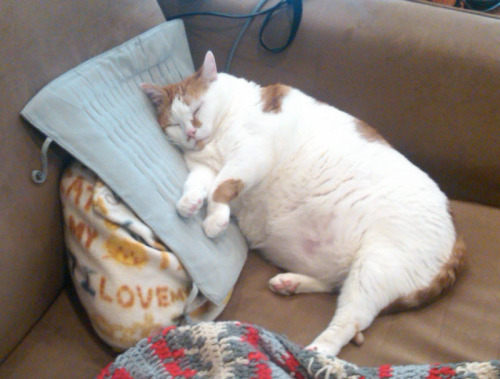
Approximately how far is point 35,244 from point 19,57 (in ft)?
1.49

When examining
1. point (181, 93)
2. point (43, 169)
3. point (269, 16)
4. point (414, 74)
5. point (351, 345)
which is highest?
point (269, 16)

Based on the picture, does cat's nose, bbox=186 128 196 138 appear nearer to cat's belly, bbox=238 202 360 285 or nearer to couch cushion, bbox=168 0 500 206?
cat's belly, bbox=238 202 360 285

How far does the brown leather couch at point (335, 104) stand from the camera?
0.98m

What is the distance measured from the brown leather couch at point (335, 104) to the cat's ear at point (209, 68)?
9.9 inches

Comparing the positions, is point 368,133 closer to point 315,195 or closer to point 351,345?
point 315,195

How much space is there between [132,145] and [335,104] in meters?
0.78

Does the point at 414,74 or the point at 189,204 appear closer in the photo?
the point at 189,204

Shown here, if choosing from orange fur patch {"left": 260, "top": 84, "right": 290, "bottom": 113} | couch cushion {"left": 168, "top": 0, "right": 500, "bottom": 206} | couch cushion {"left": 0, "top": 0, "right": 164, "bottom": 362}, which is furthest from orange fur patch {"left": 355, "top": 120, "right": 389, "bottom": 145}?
couch cushion {"left": 0, "top": 0, "right": 164, "bottom": 362}

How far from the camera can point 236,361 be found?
869mm

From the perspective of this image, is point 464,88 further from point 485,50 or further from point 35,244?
point 35,244

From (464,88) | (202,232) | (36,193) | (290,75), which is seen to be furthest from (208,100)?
(464,88)

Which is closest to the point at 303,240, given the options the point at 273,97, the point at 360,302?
the point at 360,302

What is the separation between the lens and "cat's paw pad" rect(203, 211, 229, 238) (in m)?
1.12

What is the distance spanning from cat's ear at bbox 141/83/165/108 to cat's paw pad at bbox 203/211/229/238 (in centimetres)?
45
